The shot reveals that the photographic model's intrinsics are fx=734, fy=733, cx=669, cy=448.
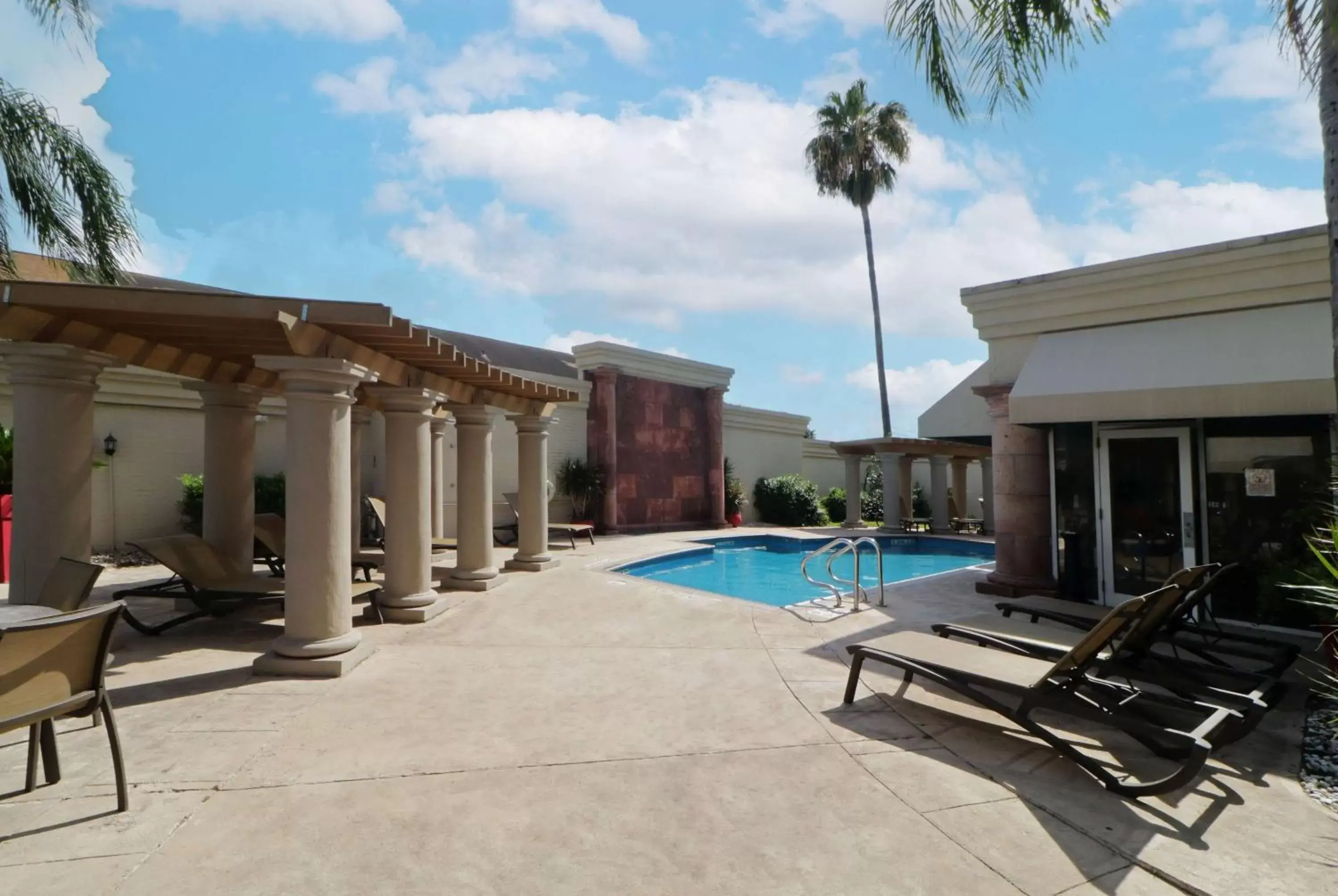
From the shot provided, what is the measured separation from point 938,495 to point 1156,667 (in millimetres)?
15440

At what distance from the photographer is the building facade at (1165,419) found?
7328mm

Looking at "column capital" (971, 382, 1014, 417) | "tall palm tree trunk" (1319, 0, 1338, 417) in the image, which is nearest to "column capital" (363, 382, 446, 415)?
"column capital" (971, 382, 1014, 417)

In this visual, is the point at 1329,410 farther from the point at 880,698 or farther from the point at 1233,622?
the point at 880,698

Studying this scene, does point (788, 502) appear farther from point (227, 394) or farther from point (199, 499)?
point (227, 394)

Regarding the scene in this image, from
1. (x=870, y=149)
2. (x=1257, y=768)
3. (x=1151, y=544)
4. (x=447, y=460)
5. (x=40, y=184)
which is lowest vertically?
(x=1257, y=768)

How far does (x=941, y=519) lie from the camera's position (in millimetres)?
20031

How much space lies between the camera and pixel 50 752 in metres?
3.68

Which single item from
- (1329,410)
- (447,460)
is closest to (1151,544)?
(1329,410)

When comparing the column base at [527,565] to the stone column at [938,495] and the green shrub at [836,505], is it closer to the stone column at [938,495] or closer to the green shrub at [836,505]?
the stone column at [938,495]

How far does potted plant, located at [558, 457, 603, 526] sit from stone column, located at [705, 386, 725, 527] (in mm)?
4044

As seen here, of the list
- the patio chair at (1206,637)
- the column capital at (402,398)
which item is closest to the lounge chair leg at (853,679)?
the patio chair at (1206,637)

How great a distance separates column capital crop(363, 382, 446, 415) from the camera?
7.74 metres

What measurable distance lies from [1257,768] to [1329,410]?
4.35 metres

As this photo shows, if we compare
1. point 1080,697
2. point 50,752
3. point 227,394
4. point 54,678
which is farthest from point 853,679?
point 227,394
